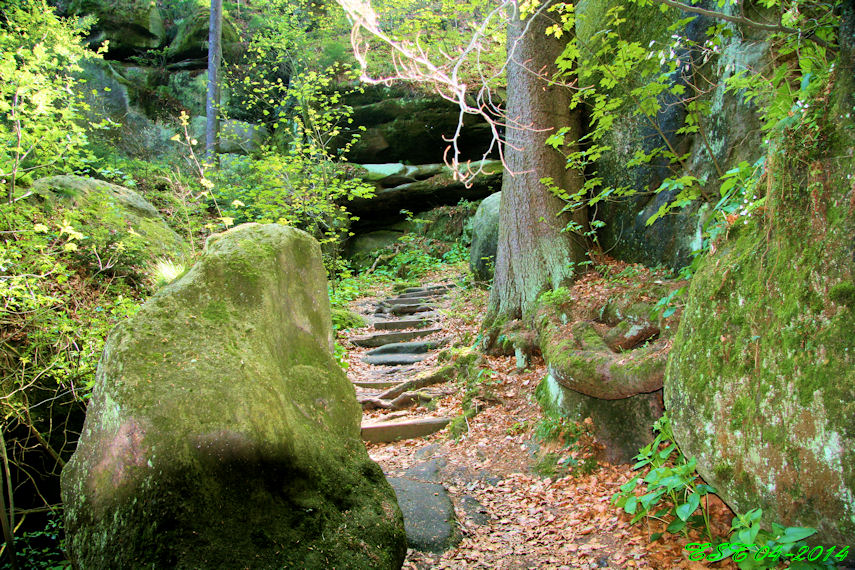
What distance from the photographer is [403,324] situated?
9.23 metres

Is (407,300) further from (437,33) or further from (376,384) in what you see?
(437,33)

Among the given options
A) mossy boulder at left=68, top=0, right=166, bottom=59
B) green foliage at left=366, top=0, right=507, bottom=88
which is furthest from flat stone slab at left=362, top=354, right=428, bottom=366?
mossy boulder at left=68, top=0, right=166, bottom=59

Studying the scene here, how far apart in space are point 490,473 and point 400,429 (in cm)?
145

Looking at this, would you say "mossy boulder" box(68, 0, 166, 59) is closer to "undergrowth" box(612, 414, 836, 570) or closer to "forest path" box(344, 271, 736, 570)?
"forest path" box(344, 271, 736, 570)

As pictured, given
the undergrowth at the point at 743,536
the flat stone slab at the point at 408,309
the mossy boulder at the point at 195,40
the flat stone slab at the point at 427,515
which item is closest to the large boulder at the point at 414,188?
the flat stone slab at the point at 408,309

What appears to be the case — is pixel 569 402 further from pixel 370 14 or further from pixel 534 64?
pixel 534 64

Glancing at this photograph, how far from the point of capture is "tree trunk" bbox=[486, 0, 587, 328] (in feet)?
19.3

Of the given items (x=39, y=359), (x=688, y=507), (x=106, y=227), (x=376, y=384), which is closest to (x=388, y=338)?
(x=376, y=384)

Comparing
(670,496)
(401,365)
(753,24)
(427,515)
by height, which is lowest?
(401,365)

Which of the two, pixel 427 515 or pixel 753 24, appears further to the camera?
pixel 427 515

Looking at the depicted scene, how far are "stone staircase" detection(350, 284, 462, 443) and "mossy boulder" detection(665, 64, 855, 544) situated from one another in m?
3.53

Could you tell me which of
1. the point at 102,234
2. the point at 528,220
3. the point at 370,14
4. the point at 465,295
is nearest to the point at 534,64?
the point at 528,220

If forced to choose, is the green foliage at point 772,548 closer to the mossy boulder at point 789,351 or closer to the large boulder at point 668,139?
the mossy boulder at point 789,351

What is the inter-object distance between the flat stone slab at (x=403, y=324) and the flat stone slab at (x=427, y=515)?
16.5ft
